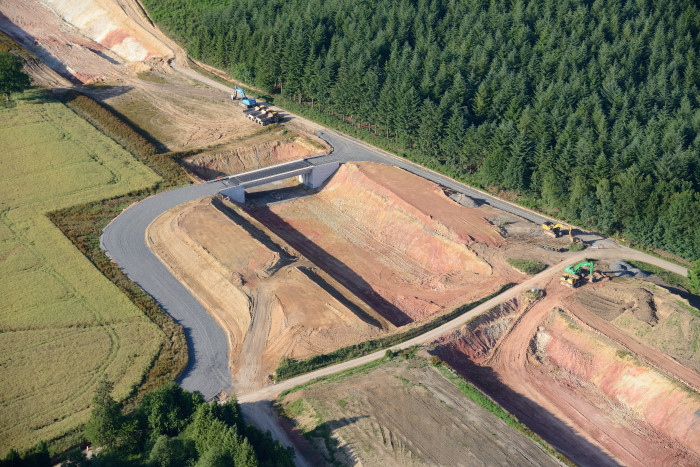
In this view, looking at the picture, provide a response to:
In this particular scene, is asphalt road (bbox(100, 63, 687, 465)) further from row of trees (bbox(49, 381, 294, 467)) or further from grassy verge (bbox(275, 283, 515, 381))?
row of trees (bbox(49, 381, 294, 467))

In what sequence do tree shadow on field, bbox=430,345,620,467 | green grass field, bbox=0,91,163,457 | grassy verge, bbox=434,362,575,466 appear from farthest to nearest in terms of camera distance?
tree shadow on field, bbox=430,345,620,467
green grass field, bbox=0,91,163,457
grassy verge, bbox=434,362,575,466

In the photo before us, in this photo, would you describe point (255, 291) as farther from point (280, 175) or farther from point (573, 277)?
point (573, 277)

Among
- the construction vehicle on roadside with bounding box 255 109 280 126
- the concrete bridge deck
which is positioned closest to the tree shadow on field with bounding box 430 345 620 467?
the concrete bridge deck

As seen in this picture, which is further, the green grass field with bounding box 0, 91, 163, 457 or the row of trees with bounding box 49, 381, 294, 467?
the green grass field with bounding box 0, 91, 163, 457

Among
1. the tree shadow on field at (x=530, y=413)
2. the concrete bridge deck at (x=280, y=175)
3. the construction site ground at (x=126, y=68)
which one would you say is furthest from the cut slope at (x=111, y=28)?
the tree shadow on field at (x=530, y=413)

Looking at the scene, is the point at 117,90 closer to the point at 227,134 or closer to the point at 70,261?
the point at 227,134

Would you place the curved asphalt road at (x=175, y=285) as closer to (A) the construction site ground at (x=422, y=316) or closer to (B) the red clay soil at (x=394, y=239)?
(A) the construction site ground at (x=422, y=316)

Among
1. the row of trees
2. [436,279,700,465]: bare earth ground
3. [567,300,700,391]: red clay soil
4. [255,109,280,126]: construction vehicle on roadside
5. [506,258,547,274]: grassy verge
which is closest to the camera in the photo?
the row of trees
